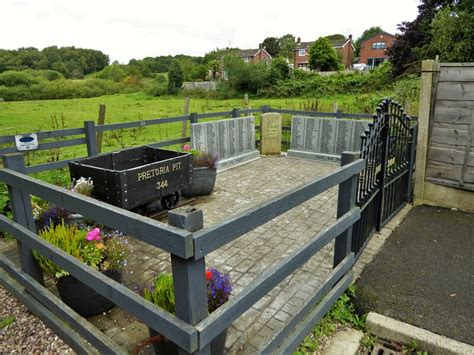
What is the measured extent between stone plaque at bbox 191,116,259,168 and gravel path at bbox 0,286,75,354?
16.0ft

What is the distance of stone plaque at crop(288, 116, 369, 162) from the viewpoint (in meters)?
8.63

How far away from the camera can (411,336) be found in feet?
8.85

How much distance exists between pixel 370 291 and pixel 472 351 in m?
0.92

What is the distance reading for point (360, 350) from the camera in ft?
8.91

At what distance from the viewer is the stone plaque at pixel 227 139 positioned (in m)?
7.63

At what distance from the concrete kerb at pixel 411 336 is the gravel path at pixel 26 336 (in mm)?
2356

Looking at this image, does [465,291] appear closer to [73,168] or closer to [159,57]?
[73,168]

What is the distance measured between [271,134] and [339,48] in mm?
63027

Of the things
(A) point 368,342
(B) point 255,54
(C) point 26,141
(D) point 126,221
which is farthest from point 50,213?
(B) point 255,54

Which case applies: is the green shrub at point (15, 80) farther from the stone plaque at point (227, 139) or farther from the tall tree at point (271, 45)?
the tall tree at point (271, 45)

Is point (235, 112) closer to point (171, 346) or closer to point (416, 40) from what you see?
point (171, 346)

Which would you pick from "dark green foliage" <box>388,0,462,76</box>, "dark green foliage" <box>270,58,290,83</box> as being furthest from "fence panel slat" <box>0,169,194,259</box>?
"dark green foliage" <box>270,58,290,83</box>

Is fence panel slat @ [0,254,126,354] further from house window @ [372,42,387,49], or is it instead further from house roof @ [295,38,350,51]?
house roof @ [295,38,350,51]

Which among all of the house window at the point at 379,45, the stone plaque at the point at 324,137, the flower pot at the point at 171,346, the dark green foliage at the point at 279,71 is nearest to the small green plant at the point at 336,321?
the flower pot at the point at 171,346
